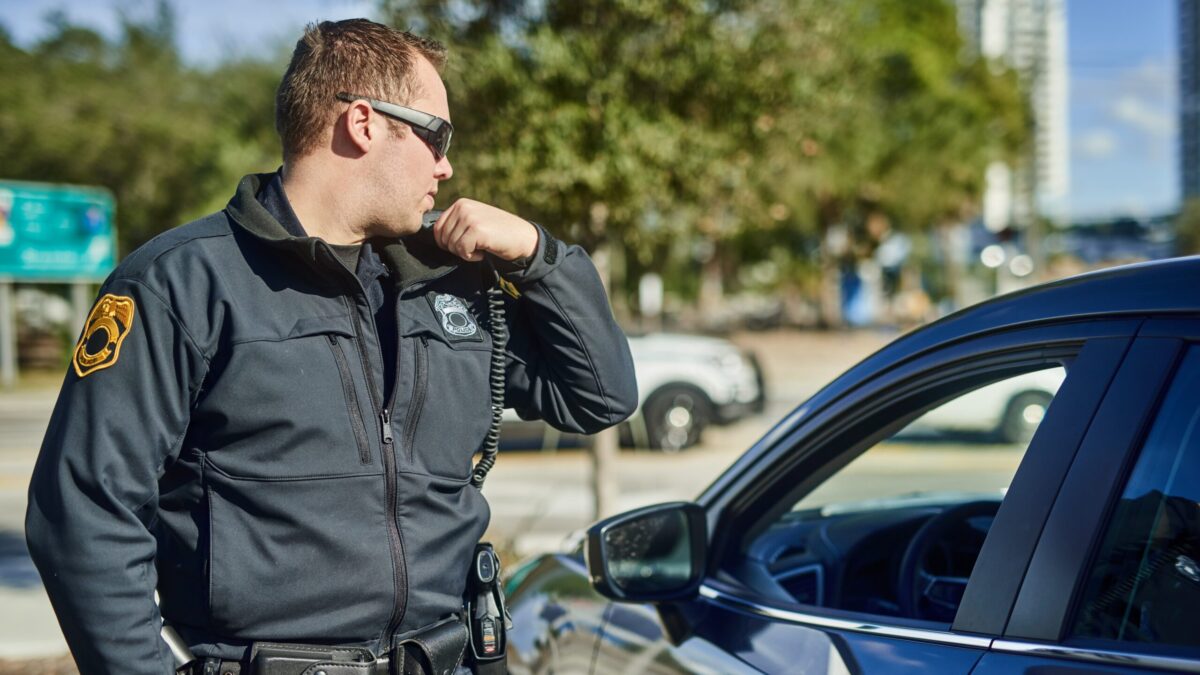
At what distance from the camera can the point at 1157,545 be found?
1.51 metres

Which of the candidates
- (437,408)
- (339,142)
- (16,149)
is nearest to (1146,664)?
(437,408)

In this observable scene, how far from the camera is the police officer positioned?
1600 mm

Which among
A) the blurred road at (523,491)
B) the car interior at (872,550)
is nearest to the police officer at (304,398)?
the car interior at (872,550)

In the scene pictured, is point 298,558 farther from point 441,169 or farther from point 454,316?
point 441,169

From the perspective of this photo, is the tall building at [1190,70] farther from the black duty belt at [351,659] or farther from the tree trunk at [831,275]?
the black duty belt at [351,659]

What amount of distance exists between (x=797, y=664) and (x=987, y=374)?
0.55m

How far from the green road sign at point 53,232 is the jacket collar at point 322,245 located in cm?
2282

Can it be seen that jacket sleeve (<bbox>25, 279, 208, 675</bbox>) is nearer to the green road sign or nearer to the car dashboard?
the car dashboard

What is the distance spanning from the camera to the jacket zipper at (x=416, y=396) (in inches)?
72.2

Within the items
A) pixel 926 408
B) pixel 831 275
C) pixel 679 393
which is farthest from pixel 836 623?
pixel 831 275

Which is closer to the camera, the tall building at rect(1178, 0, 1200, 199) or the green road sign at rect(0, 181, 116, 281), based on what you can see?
the green road sign at rect(0, 181, 116, 281)

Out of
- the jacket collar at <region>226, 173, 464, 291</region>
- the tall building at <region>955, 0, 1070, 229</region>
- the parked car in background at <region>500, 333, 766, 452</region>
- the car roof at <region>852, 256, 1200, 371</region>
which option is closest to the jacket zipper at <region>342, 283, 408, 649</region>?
the jacket collar at <region>226, 173, 464, 291</region>

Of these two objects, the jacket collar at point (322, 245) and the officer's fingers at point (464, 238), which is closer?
the jacket collar at point (322, 245)

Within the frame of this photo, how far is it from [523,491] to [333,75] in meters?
8.65
